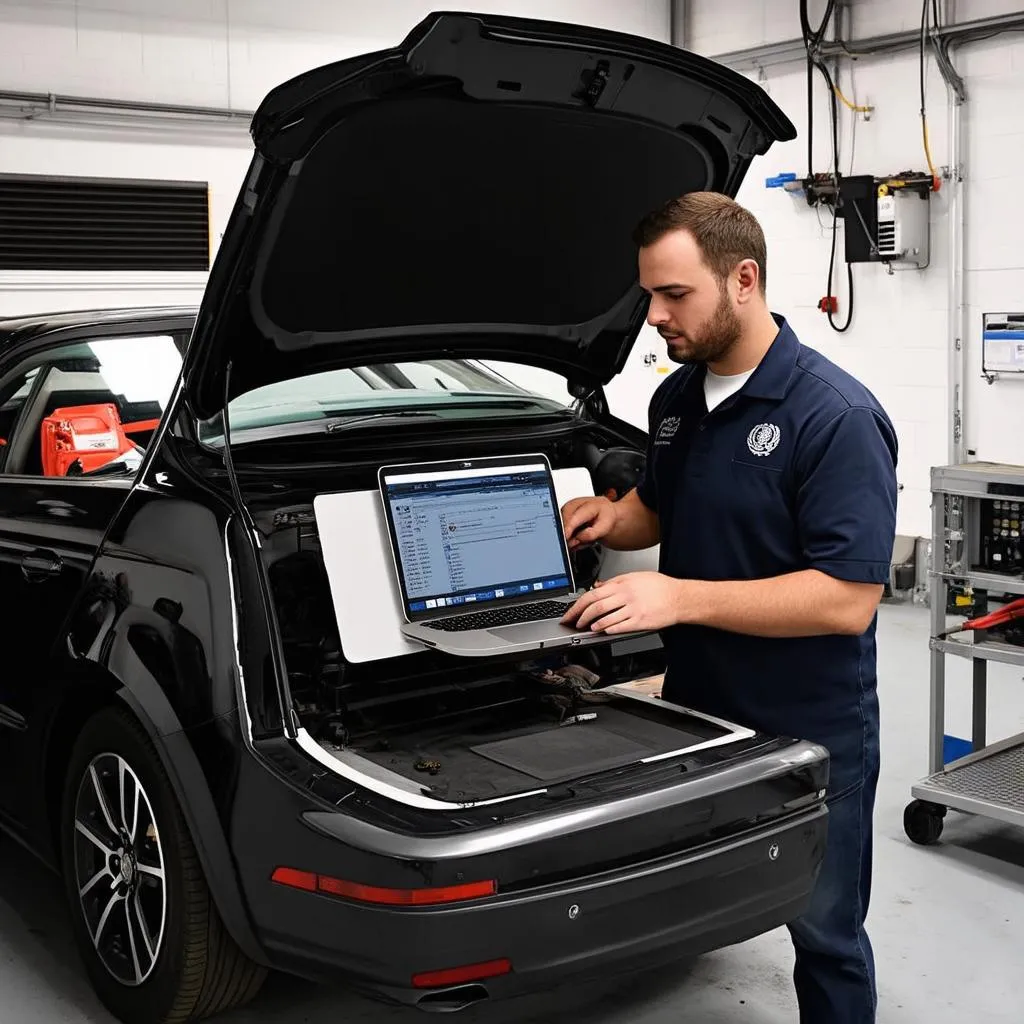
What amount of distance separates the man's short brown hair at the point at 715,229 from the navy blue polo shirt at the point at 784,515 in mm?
Result: 173

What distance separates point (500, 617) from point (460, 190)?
2.67 ft

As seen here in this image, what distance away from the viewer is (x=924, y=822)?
12.4 feet

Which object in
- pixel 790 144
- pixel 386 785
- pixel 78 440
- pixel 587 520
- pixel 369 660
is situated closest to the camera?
pixel 386 785

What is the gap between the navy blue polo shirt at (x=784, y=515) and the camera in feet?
7.40

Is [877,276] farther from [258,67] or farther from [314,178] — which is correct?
[314,178]

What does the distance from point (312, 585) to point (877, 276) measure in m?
5.45

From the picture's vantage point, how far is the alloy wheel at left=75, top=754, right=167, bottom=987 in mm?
2592

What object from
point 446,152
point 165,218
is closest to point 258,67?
point 165,218

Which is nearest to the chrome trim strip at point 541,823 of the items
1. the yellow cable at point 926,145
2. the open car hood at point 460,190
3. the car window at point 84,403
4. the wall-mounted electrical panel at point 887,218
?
the open car hood at point 460,190

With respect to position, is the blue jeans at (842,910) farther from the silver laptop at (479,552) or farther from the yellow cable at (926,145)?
the yellow cable at (926,145)

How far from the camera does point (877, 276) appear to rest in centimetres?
746

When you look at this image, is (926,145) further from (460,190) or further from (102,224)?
(460,190)

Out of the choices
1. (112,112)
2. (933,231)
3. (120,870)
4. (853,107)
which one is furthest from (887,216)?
(120,870)

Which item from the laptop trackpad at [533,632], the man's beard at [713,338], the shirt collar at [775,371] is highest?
the man's beard at [713,338]
